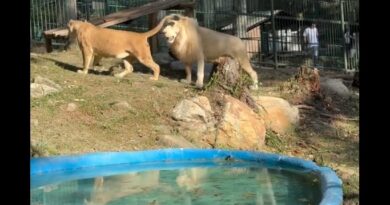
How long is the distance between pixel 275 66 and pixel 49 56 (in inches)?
267

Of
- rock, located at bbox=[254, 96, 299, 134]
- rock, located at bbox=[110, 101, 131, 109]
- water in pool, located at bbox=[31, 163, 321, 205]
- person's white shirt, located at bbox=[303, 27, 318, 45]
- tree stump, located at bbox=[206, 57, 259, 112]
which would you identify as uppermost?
person's white shirt, located at bbox=[303, 27, 318, 45]

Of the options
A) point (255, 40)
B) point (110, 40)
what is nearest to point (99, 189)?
point (110, 40)

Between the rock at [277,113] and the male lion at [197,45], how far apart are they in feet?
6.19

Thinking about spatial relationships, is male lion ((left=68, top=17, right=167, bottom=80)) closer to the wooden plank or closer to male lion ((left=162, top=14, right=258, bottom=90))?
male lion ((left=162, top=14, right=258, bottom=90))

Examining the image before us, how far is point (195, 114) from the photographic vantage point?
8.67 m

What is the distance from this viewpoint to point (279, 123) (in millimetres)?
9320

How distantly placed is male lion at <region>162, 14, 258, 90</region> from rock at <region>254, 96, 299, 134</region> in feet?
6.19

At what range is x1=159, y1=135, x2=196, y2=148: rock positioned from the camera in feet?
26.8

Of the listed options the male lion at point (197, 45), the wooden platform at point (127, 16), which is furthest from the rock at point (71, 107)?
the wooden platform at point (127, 16)

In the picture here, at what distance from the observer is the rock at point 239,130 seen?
28.1ft

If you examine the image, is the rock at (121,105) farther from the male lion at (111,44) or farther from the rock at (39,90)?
the male lion at (111,44)

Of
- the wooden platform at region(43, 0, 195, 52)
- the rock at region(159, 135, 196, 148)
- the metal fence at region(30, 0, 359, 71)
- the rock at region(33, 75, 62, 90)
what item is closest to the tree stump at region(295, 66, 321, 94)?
the rock at region(159, 135, 196, 148)

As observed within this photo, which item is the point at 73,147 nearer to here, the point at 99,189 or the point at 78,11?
the point at 99,189

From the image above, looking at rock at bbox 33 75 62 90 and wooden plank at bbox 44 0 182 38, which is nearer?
rock at bbox 33 75 62 90
